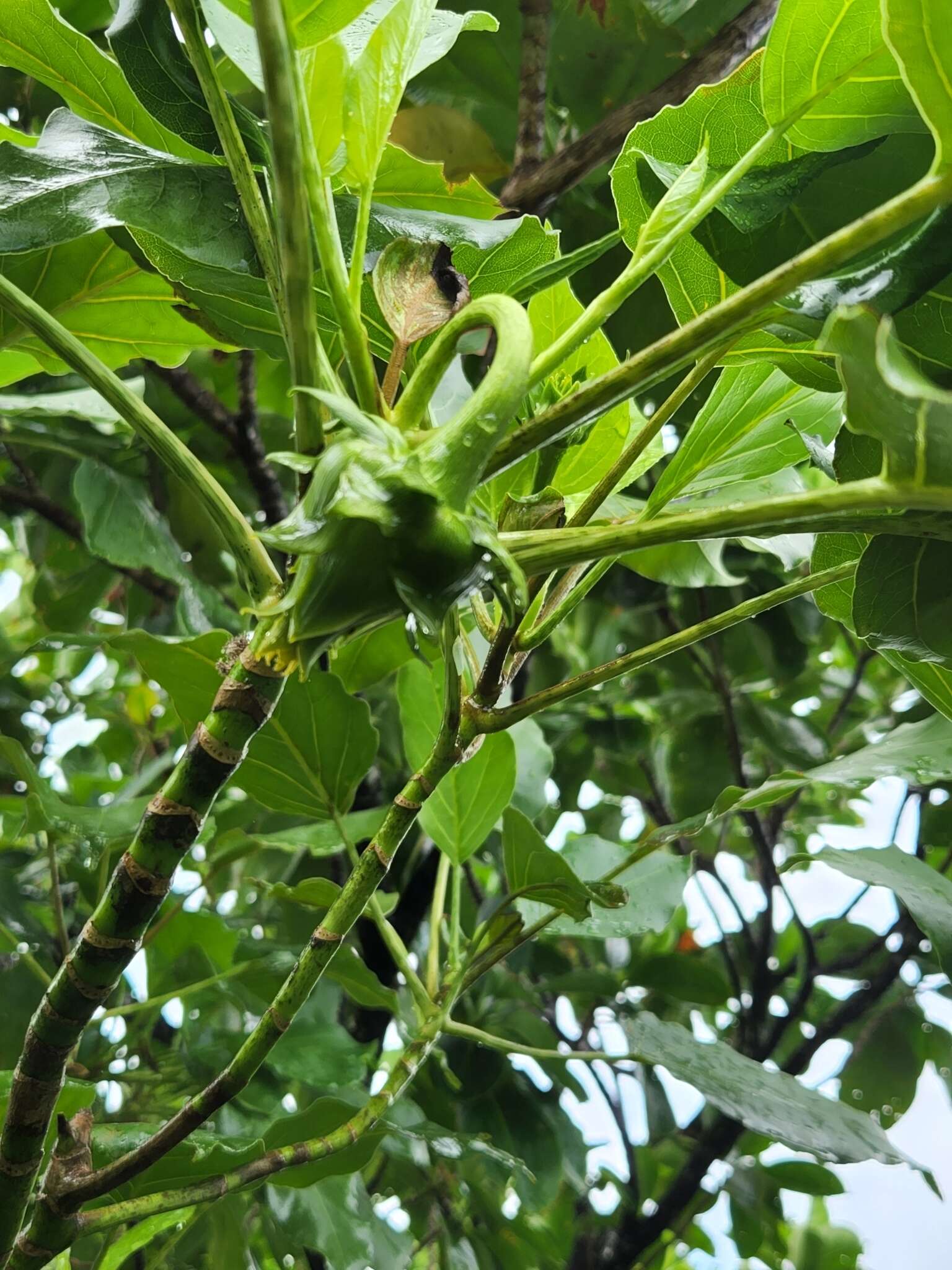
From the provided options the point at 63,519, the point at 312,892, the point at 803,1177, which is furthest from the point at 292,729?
the point at 803,1177

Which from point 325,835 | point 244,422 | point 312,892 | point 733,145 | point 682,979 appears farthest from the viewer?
point 682,979

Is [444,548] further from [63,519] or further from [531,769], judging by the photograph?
[63,519]

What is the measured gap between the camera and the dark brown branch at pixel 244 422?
23.5 inches

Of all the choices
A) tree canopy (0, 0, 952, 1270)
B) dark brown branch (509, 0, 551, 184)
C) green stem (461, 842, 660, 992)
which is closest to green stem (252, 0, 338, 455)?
tree canopy (0, 0, 952, 1270)

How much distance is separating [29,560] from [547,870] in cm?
70

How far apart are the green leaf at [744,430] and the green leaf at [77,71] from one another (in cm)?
16

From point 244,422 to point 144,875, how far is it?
414 mm

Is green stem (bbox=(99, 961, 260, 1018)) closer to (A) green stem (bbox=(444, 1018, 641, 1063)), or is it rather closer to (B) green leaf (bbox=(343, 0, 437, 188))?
(A) green stem (bbox=(444, 1018, 641, 1063))

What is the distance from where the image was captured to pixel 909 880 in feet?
1.29

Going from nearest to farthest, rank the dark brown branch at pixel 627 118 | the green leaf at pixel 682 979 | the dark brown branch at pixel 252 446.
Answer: the dark brown branch at pixel 627 118, the dark brown branch at pixel 252 446, the green leaf at pixel 682 979

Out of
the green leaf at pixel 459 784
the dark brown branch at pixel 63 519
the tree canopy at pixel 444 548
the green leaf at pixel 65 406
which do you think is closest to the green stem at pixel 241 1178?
the tree canopy at pixel 444 548

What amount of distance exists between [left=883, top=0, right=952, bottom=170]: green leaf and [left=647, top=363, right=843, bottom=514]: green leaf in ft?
0.34

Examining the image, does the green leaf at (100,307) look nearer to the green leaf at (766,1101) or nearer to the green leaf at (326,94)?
the green leaf at (326,94)

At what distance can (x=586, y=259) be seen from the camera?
0.82ft
